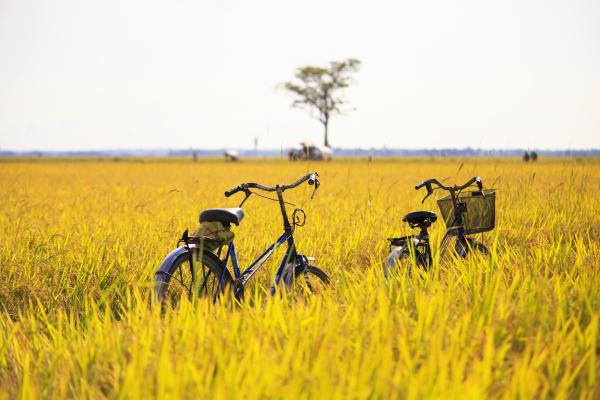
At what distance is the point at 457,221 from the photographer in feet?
17.3

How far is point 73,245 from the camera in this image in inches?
260

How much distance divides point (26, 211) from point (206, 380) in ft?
30.8

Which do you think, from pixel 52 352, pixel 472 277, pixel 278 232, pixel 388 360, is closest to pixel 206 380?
pixel 388 360

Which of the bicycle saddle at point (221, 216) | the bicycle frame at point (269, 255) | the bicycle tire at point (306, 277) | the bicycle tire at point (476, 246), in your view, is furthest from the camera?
the bicycle tire at point (476, 246)

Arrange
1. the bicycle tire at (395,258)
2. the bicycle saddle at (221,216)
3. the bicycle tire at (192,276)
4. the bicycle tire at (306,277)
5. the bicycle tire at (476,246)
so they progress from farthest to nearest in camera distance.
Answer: the bicycle tire at (476,246) < the bicycle tire at (395,258) < the bicycle tire at (306,277) < the bicycle saddle at (221,216) < the bicycle tire at (192,276)

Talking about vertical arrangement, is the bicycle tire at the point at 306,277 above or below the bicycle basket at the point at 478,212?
below

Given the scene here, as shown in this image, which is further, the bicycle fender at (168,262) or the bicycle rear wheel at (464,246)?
the bicycle rear wheel at (464,246)

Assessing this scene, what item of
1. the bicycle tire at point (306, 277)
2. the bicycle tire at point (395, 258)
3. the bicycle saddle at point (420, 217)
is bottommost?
the bicycle tire at point (306, 277)

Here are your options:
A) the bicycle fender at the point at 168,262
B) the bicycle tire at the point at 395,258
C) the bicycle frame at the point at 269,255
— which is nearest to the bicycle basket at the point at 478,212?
the bicycle tire at the point at 395,258

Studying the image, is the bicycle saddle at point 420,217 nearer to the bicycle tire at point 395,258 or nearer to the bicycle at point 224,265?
the bicycle tire at point 395,258

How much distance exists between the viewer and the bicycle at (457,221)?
506 centimetres

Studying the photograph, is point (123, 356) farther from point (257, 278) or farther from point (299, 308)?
point (257, 278)

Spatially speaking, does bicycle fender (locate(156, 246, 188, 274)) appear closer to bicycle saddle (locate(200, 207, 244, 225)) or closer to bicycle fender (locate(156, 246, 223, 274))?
bicycle fender (locate(156, 246, 223, 274))

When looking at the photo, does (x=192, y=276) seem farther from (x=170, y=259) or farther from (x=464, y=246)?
(x=464, y=246)
